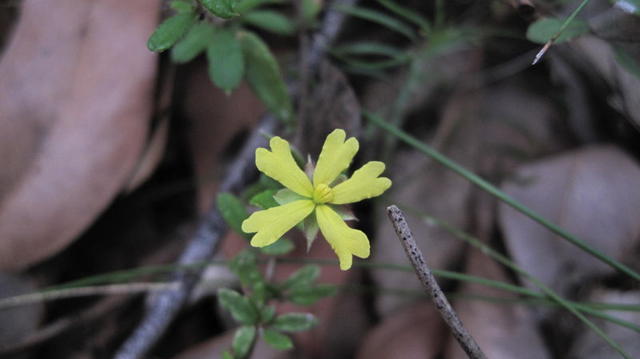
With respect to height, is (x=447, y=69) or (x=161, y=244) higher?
(x=447, y=69)

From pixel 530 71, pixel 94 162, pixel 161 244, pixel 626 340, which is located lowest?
pixel 626 340

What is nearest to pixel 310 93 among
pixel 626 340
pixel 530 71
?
pixel 530 71

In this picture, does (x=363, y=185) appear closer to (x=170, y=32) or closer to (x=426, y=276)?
(x=426, y=276)

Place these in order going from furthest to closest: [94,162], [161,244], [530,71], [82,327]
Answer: [530,71]
[161,244]
[82,327]
[94,162]

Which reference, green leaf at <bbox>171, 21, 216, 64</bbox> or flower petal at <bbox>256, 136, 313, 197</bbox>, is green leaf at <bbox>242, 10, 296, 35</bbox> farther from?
Result: flower petal at <bbox>256, 136, 313, 197</bbox>

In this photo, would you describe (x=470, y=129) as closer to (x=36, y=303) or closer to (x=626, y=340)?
(x=626, y=340)

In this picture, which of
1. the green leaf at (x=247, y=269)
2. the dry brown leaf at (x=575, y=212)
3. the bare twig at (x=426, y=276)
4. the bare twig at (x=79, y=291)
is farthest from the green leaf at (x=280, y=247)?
the dry brown leaf at (x=575, y=212)

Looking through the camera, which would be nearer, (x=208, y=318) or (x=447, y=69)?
(x=208, y=318)
